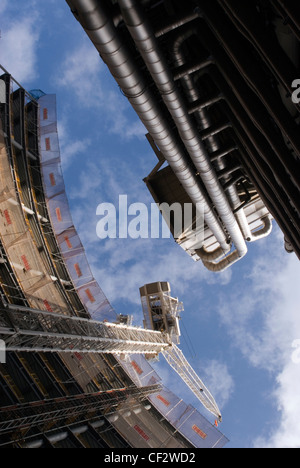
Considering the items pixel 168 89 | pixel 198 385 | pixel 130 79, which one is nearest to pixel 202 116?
pixel 168 89

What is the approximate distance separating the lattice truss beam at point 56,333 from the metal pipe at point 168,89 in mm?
11003

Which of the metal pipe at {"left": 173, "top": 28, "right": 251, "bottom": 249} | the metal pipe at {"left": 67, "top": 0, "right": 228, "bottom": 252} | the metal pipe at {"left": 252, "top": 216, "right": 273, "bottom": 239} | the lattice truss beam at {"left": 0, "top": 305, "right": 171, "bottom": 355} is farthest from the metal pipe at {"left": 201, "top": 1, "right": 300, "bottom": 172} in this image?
the metal pipe at {"left": 252, "top": 216, "right": 273, "bottom": 239}

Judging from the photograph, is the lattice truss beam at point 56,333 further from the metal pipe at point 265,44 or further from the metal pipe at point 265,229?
the metal pipe at point 265,229

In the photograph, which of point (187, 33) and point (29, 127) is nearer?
point (187, 33)

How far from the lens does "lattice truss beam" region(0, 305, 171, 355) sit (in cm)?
1434

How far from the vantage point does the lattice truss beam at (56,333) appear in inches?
565

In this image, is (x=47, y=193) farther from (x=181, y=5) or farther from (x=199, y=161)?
(x=181, y=5)

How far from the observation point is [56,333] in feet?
54.9

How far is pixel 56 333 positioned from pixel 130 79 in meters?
12.1

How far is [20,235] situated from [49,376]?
10486 mm

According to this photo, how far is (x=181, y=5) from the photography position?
14.3 metres

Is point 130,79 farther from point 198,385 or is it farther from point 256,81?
point 198,385
